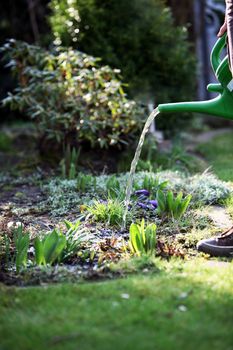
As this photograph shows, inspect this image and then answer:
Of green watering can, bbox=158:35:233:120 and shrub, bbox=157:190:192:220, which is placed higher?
green watering can, bbox=158:35:233:120

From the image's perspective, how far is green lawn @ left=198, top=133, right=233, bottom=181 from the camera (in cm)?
521

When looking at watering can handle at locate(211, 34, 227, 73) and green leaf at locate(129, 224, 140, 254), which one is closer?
green leaf at locate(129, 224, 140, 254)

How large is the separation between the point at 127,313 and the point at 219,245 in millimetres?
1009

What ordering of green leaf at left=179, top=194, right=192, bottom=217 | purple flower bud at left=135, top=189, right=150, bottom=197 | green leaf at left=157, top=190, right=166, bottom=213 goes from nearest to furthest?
green leaf at left=179, top=194, right=192, bottom=217
green leaf at left=157, top=190, right=166, bottom=213
purple flower bud at left=135, top=189, right=150, bottom=197

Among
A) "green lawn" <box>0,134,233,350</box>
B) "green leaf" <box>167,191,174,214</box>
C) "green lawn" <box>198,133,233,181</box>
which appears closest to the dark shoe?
"green lawn" <box>0,134,233,350</box>

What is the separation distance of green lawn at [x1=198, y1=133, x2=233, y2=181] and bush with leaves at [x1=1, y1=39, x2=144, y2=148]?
3.05ft

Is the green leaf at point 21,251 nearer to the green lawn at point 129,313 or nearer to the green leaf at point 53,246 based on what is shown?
the green leaf at point 53,246

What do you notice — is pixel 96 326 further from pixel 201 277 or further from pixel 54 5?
pixel 54 5

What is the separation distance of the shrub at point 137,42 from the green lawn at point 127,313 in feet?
12.6

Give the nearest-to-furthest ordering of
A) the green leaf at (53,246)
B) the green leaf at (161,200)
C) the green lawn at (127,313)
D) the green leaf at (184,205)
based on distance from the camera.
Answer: the green lawn at (127,313), the green leaf at (53,246), the green leaf at (184,205), the green leaf at (161,200)

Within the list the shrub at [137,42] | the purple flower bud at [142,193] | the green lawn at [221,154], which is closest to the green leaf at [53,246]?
the purple flower bud at [142,193]

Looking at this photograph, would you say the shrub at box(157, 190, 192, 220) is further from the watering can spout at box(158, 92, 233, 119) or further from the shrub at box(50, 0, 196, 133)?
the shrub at box(50, 0, 196, 133)

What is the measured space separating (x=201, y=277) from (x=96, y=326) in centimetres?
70

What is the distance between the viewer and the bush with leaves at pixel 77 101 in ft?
17.2
